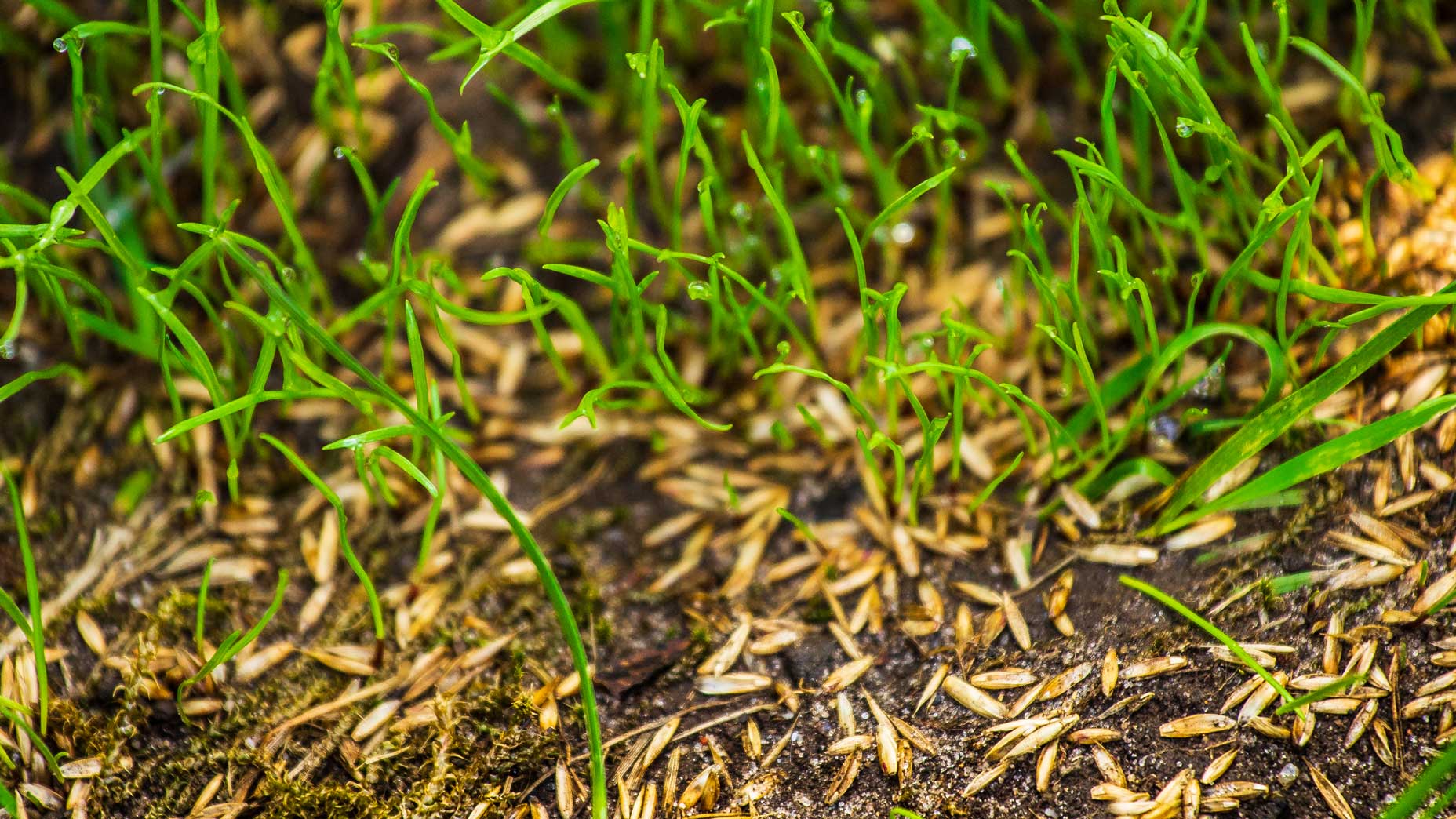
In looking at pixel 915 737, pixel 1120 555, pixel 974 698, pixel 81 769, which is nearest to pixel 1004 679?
pixel 974 698

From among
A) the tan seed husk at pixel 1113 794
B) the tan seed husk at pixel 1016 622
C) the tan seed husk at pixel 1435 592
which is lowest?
the tan seed husk at pixel 1113 794

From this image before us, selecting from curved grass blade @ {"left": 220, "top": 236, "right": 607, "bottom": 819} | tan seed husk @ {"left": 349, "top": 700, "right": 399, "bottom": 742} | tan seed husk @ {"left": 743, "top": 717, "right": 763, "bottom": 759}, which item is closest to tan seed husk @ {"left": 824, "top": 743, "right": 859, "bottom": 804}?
tan seed husk @ {"left": 743, "top": 717, "right": 763, "bottom": 759}

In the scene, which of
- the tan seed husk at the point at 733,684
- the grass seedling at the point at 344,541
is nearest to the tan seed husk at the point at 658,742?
the tan seed husk at the point at 733,684

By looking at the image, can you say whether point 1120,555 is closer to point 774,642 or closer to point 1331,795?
point 1331,795

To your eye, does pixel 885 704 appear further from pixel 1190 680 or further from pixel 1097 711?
pixel 1190 680

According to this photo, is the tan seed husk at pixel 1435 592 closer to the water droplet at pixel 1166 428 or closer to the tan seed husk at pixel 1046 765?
the water droplet at pixel 1166 428

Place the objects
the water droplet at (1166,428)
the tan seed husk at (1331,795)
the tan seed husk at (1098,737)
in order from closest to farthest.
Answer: the tan seed husk at (1331,795)
the tan seed husk at (1098,737)
the water droplet at (1166,428)

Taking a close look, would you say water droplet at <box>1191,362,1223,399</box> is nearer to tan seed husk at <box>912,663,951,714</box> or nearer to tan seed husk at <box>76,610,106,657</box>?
tan seed husk at <box>912,663,951,714</box>

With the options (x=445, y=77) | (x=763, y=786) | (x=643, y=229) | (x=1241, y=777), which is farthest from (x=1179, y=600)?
(x=445, y=77)
